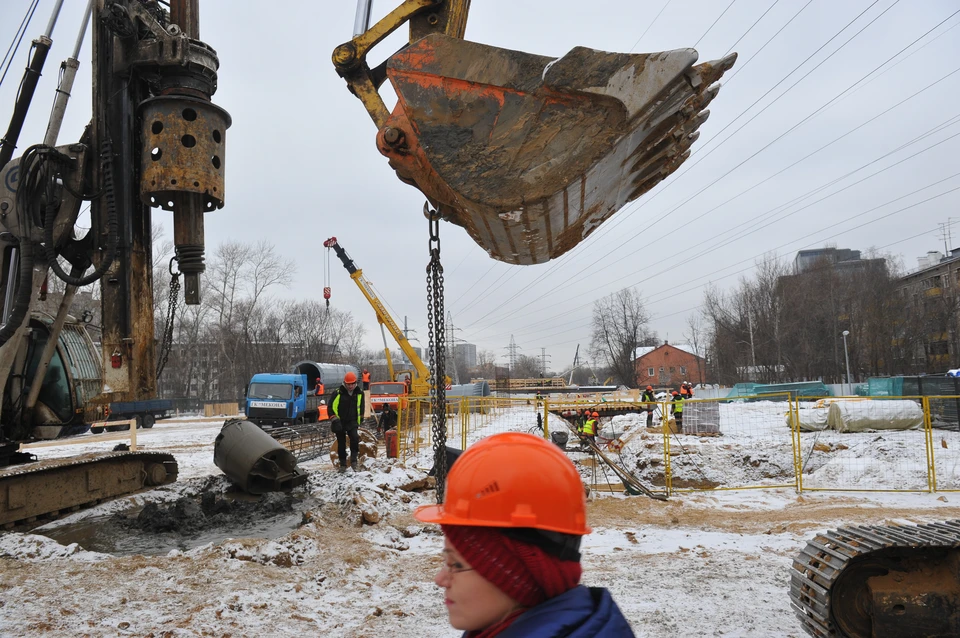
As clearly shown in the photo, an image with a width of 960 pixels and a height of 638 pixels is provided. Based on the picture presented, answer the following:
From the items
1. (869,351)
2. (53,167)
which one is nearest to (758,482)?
(53,167)

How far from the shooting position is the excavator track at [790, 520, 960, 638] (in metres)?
4.30

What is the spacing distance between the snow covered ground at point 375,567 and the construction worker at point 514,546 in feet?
14.4

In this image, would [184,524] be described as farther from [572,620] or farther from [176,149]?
[572,620]

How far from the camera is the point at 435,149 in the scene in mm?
3498

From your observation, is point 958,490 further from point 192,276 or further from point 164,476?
point 164,476

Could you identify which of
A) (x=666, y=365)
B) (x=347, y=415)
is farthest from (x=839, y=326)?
(x=347, y=415)

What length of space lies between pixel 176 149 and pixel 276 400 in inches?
740

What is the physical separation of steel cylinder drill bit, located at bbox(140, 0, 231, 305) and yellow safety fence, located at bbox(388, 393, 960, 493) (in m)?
7.79

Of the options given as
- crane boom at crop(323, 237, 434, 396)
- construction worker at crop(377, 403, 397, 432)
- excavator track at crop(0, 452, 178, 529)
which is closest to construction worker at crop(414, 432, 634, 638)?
excavator track at crop(0, 452, 178, 529)

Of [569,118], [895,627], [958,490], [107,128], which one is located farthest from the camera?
[958,490]

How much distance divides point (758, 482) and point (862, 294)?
5109cm

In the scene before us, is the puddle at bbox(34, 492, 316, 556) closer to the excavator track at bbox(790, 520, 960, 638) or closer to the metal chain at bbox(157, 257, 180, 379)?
the metal chain at bbox(157, 257, 180, 379)

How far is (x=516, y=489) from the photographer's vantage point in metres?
1.32

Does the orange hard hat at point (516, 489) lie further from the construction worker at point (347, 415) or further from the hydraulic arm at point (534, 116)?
the construction worker at point (347, 415)
